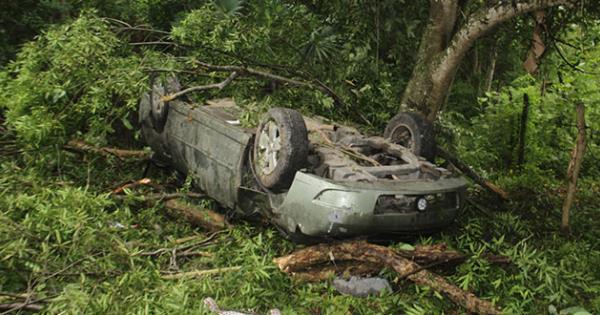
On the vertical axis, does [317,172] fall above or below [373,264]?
above

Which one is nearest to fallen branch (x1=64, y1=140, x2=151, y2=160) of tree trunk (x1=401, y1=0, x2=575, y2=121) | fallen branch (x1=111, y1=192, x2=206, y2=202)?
fallen branch (x1=111, y1=192, x2=206, y2=202)

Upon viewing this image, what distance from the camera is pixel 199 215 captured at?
5621mm

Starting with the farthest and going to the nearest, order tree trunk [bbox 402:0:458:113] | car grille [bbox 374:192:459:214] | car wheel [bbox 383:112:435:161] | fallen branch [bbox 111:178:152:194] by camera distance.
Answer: tree trunk [bbox 402:0:458:113] < fallen branch [bbox 111:178:152:194] < car wheel [bbox 383:112:435:161] < car grille [bbox 374:192:459:214]

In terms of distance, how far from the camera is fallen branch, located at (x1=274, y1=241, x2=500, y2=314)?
13.4ft

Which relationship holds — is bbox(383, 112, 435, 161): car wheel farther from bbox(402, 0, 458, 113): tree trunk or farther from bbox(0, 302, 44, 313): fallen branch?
bbox(0, 302, 44, 313): fallen branch

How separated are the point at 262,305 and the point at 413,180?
1604 mm

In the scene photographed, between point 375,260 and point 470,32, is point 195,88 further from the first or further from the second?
point 470,32

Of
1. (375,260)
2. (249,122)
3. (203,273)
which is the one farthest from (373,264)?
(249,122)

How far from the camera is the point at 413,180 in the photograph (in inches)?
185

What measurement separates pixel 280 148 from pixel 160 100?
2.21 metres

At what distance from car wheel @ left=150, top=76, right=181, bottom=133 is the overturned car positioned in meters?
0.12

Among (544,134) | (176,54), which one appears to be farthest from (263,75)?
(544,134)

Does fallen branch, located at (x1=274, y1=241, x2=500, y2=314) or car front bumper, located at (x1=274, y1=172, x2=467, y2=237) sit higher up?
car front bumper, located at (x1=274, y1=172, x2=467, y2=237)

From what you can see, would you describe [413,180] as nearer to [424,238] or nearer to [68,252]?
[424,238]
